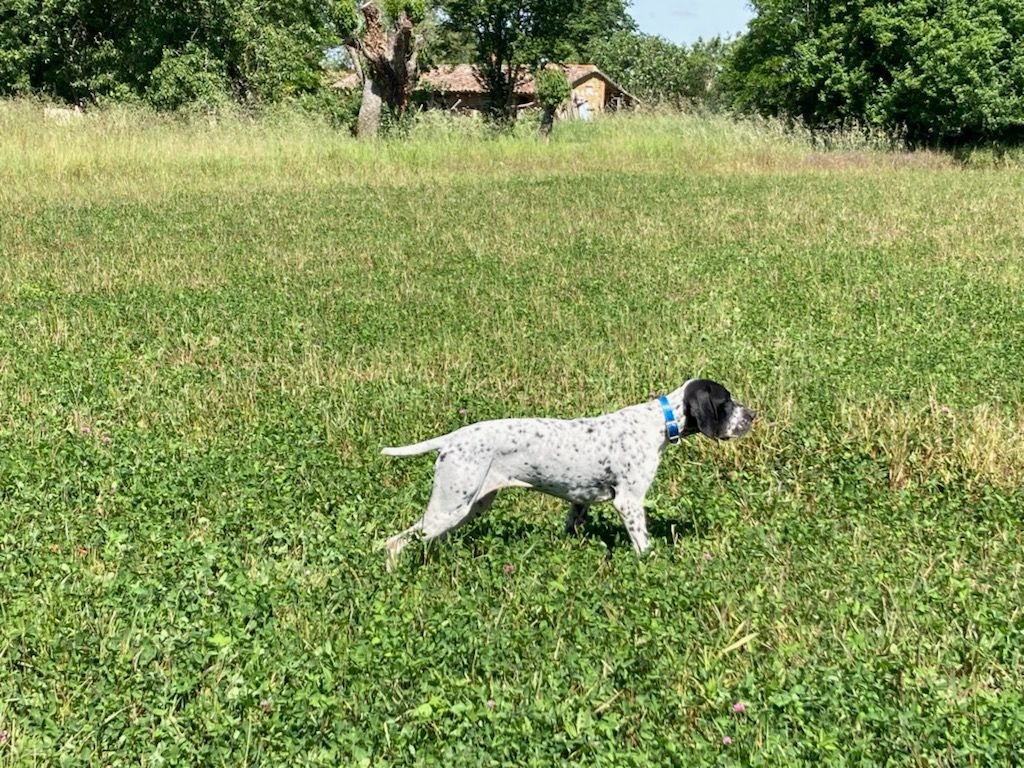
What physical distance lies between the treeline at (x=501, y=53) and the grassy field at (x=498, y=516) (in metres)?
19.0

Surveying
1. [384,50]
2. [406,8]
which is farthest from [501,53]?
[406,8]

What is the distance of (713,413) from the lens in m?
4.50

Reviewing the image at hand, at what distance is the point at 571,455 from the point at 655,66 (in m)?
86.8

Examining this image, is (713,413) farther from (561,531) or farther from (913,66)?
(913,66)

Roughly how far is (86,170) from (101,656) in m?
16.9

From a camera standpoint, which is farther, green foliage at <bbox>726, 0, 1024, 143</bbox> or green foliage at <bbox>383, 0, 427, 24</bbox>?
green foliage at <bbox>726, 0, 1024, 143</bbox>

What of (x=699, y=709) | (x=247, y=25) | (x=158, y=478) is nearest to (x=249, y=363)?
(x=158, y=478)

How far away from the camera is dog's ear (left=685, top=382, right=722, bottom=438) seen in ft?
14.7

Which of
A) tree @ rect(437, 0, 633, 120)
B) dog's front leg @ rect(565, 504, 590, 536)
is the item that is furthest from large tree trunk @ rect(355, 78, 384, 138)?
dog's front leg @ rect(565, 504, 590, 536)

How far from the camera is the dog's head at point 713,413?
14.7 feet

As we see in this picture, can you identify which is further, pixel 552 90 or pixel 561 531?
pixel 552 90

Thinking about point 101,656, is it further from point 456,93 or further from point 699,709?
point 456,93

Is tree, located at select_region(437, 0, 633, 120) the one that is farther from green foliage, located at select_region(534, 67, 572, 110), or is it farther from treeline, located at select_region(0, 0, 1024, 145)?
green foliage, located at select_region(534, 67, 572, 110)

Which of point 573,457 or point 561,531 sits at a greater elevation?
point 573,457
